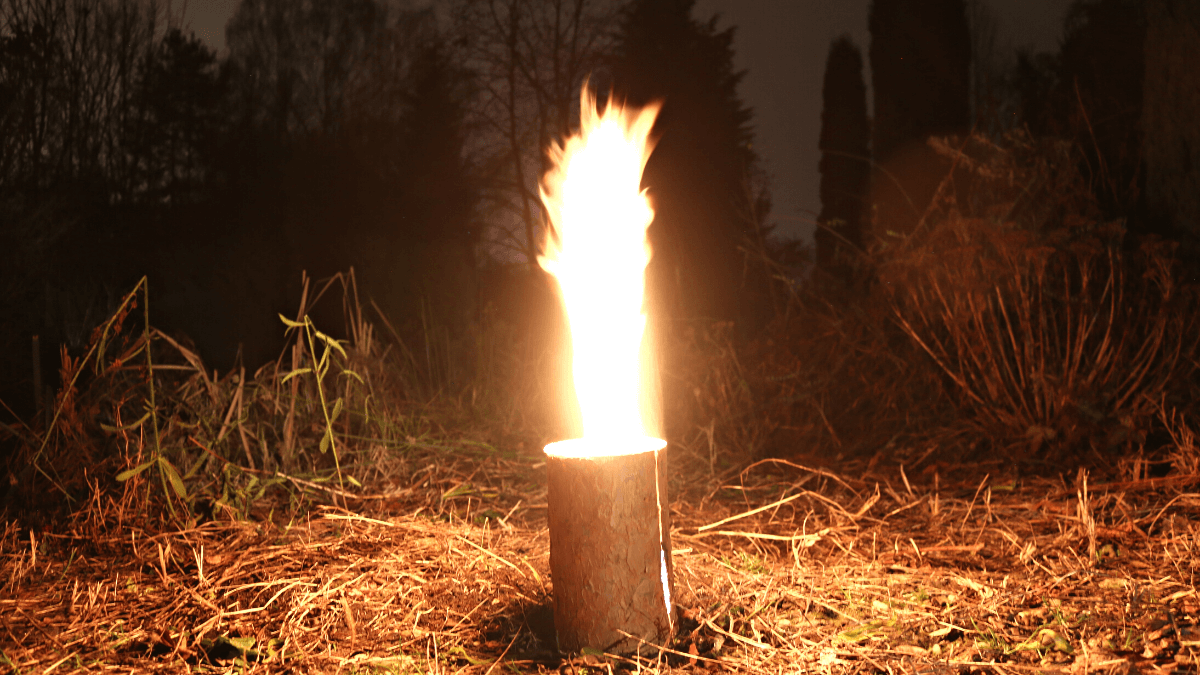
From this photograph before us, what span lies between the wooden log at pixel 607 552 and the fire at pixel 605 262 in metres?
0.28

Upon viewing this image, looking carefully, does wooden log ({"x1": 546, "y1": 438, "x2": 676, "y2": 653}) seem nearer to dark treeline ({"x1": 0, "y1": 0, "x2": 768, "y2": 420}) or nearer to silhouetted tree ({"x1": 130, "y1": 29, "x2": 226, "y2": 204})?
dark treeline ({"x1": 0, "y1": 0, "x2": 768, "y2": 420})

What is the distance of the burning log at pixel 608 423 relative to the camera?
164 centimetres

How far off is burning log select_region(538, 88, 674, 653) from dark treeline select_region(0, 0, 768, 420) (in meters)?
4.90

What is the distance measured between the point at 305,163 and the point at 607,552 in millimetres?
12177

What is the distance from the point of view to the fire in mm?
1961

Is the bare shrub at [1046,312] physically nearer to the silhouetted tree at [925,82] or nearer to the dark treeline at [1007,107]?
the dark treeline at [1007,107]

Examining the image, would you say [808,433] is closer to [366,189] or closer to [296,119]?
[366,189]

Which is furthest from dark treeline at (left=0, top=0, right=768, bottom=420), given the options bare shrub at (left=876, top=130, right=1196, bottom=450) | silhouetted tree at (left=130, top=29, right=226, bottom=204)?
bare shrub at (left=876, top=130, right=1196, bottom=450)

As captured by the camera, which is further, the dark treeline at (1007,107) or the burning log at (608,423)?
the dark treeline at (1007,107)

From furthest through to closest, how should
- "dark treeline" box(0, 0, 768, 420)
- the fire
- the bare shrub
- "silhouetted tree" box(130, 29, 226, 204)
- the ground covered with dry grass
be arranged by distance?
1. "silhouetted tree" box(130, 29, 226, 204)
2. "dark treeline" box(0, 0, 768, 420)
3. the bare shrub
4. the fire
5. the ground covered with dry grass

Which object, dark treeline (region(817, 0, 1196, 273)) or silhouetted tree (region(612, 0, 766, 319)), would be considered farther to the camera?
silhouetted tree (region(612, 0, 766, 319))

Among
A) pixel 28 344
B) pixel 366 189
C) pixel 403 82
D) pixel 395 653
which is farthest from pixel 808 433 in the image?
pixel 403 82

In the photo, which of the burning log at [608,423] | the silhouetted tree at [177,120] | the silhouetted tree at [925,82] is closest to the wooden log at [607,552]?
the burning log at [608,423]

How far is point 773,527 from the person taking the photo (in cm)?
268
